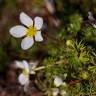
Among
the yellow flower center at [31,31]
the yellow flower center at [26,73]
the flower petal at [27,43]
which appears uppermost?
the yellow flower center at [31,31]

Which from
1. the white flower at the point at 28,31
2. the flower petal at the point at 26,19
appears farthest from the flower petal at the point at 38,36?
the flower petal at the point at 26,19

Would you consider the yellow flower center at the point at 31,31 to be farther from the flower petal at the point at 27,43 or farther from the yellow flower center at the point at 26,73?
the yellow flower center at the point at 26,73

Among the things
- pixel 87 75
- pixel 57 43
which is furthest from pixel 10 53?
pixel 87 75

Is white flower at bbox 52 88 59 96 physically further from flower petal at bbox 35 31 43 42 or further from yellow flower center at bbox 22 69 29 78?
flower petal at bbox 35 31 43 42

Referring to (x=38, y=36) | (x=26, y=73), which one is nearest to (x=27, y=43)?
(x=38, y=36)

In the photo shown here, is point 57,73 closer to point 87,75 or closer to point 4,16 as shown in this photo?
point 87,75

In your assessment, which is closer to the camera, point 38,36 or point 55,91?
point 38,36

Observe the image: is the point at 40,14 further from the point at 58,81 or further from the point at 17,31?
the point at 58,81

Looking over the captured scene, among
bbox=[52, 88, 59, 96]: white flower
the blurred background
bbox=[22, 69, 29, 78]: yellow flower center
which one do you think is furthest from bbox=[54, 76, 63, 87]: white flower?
the blurred background
